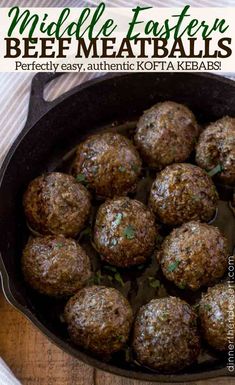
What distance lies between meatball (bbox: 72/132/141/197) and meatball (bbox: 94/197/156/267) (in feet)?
0.40

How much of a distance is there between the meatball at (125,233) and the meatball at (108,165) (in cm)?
12

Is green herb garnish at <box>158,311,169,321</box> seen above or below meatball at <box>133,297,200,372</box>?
above

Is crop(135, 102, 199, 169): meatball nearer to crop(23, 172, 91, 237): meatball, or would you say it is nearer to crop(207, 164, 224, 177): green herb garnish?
crop(207, 164, 224, 177): green herb garnish

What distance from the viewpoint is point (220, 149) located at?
7.48ft

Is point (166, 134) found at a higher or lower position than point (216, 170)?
higher

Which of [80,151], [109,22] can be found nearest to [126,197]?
[80,151]

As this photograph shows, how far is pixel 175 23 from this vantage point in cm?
250

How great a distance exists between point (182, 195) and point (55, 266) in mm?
512

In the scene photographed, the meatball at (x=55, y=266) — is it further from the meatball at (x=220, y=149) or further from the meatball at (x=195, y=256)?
the meatball at (x=220, y=149)

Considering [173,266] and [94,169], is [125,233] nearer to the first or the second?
[173,266]

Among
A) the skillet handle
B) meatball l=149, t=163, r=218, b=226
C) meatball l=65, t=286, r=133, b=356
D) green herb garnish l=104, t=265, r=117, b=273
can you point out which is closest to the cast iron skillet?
the skillet handle

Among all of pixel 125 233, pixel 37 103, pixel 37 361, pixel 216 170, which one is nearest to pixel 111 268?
pixel 125 233

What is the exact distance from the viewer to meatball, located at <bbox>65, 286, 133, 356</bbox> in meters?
1.93

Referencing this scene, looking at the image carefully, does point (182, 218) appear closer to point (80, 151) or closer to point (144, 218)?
point (144, 218)
